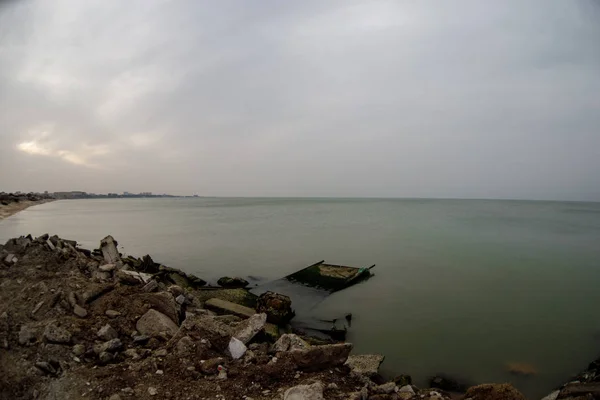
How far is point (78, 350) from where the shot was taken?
4.76 meters

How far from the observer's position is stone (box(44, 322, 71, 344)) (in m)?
4.80

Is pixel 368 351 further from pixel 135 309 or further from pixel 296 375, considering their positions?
pixel 135 309

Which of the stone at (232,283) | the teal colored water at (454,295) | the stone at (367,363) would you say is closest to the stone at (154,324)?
the stone at (367,363)

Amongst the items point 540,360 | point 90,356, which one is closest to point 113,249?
point 90,356

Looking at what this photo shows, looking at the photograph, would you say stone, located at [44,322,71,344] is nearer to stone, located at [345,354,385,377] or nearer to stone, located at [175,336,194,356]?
stone, located at [175,336,194,356]

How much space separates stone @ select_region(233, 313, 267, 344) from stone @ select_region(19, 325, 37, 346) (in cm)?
317

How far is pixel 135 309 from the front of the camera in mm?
6070

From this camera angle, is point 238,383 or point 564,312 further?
point 564,312

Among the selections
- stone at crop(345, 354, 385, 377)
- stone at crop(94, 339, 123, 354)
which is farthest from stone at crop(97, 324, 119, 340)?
stone at crop(345, 354, 385, 377)

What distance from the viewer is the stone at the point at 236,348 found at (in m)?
5.04

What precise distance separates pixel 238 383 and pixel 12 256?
23.5 feet

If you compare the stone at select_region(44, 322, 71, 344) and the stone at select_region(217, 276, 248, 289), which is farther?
the stone at select_region(217, 276, 248, 289)

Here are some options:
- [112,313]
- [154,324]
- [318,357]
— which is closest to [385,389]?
[318,357]

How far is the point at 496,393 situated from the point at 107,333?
615 centimetres
